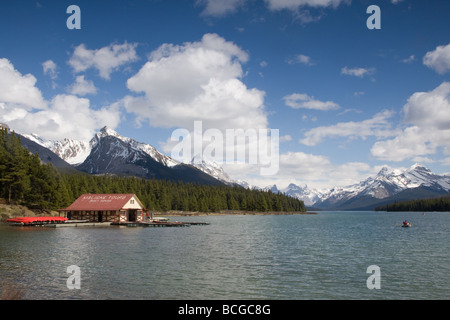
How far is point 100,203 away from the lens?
106562 millimetres

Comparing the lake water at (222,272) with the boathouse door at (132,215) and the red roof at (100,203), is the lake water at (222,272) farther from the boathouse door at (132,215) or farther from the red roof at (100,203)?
the boathouse door at (132,215)

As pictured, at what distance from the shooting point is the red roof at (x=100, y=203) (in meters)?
104

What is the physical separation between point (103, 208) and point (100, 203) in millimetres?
2905

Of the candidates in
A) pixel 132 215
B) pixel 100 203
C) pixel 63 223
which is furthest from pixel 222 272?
pixel 132 215

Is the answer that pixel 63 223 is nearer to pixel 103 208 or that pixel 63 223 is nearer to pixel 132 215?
pixel 103 208

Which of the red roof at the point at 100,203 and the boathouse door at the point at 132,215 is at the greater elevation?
the red roof at the point at 100,203

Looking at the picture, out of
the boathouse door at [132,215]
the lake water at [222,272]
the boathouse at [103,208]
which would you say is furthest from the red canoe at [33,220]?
the lake water at [222,272]

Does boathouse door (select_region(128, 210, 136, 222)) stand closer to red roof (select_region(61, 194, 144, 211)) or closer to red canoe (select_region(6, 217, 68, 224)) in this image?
red roof (select_region(61, 194, 144, 211))

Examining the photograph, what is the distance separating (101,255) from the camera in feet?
134

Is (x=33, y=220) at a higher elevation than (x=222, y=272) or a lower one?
lower

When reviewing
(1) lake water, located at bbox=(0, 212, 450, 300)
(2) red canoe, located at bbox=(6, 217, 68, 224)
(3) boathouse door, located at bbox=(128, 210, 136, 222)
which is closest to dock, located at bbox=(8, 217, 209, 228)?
(2) red canoe, located at bbox=(6, 217, 68, 224)
